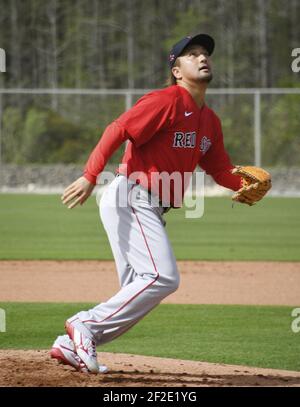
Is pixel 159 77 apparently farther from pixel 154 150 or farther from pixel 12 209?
pixel 154 150

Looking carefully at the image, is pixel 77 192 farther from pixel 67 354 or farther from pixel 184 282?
pixel 184 282

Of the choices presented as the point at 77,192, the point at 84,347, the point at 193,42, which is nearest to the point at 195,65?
the point at 193,42

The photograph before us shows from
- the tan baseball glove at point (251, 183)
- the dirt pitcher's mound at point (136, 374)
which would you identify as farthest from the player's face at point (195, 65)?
the dirt pitcher's mound at point (136, 374)

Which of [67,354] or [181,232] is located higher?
[67,354]

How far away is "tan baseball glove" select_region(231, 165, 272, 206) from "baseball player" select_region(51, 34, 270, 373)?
1.26 feet

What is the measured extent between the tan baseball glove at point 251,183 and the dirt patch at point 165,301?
45.8 inches

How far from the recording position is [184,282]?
11133 mm

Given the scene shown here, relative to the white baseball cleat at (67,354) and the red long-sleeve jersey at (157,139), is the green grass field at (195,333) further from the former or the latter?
the red long-sleeve jersey at (157,139)

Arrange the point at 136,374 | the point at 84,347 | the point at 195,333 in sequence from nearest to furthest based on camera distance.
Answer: the point at 84,347 < the point at 136,374 < the point at 195,333

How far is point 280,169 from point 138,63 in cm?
2080

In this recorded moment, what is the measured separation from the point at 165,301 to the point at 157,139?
13.8 feet

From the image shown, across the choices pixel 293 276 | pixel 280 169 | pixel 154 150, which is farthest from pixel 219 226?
pixel 154 150

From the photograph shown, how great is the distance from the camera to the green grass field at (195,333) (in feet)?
23.5

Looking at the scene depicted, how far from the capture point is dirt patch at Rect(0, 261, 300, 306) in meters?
9.95
